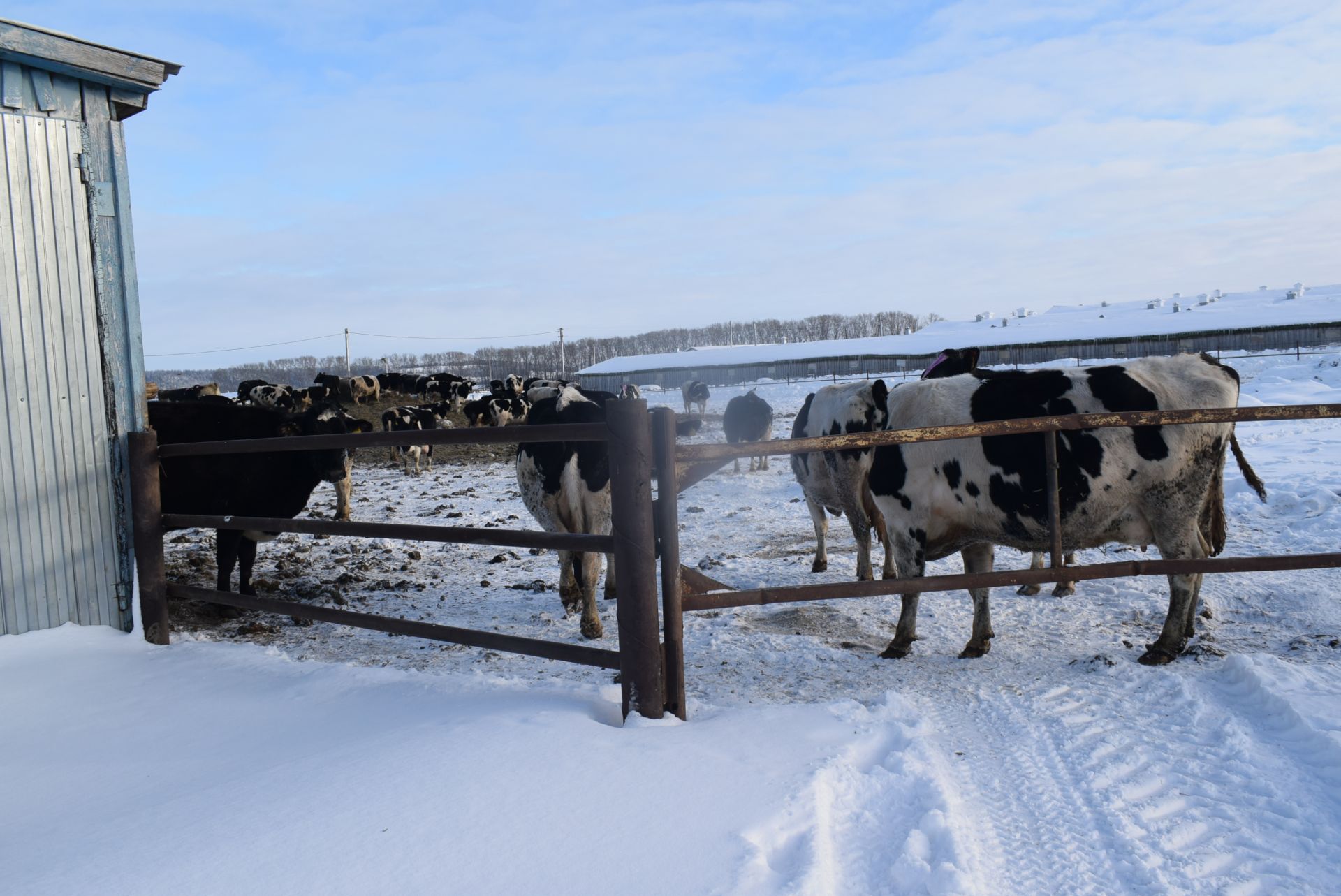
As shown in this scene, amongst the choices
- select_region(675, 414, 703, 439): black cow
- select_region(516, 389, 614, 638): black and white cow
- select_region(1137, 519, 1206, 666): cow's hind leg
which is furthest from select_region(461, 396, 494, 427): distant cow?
select_region(1137, 519, 1206, 666): cow's hind leg

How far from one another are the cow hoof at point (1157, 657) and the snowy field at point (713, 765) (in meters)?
0.08

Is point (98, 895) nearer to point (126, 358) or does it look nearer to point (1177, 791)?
point (1177, 791)

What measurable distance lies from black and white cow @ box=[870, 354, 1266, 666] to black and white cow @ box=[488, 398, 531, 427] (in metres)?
18.9

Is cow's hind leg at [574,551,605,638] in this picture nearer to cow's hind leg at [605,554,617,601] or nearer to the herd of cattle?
the herd of cattle

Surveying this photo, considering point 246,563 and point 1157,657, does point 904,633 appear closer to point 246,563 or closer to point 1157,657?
point 1157,657

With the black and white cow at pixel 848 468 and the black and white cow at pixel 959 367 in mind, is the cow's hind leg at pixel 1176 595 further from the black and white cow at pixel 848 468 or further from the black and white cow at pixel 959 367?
the black and white cow at pixel 848 468

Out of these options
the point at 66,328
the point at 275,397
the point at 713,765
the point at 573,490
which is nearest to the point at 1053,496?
the point at 713,765

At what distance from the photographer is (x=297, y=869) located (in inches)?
97.0

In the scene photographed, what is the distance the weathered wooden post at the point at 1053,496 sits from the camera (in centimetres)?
449

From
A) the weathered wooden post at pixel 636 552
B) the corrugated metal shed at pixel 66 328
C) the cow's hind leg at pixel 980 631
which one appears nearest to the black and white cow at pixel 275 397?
the corrugated metal shed at pixel 66 328

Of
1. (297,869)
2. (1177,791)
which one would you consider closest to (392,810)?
(297,869)

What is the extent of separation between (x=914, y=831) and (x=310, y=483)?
7098 millimetres

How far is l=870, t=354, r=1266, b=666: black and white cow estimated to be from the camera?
5051mm

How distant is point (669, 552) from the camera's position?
11.9ft
